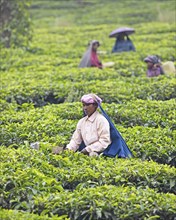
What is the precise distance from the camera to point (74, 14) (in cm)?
3228

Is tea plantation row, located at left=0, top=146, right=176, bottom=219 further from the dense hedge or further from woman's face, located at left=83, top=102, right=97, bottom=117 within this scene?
woman's face, located at left=83, top=102, right=97, bottom=117

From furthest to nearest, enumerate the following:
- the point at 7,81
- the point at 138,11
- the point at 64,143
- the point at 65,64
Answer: the point at 138,11, the point at 65,64, the point at 7,81, the point at 64,143

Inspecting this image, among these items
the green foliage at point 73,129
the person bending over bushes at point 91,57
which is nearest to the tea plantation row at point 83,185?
the green foliage at point 73,129

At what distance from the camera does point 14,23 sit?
63.7ft

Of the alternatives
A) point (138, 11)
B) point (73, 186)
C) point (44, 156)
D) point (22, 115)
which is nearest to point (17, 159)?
point (44, 156)

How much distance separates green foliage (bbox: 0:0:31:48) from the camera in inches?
762

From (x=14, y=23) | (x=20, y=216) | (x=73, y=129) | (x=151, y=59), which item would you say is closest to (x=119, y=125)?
(x=73, y=129)

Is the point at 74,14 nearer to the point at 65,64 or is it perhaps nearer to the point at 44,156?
the point at 65,64

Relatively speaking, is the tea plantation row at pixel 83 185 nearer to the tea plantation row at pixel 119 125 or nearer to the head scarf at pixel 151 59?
the tea plantation row at pixel 119 125

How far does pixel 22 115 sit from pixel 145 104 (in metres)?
2.31

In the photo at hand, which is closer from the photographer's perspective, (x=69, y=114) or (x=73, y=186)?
(x=73, y=186)

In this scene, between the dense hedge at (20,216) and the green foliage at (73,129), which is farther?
the green foliage at (73,129)

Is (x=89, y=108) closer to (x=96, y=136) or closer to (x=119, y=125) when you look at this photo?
(x=96, y=136)

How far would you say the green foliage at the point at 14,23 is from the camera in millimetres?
19344
